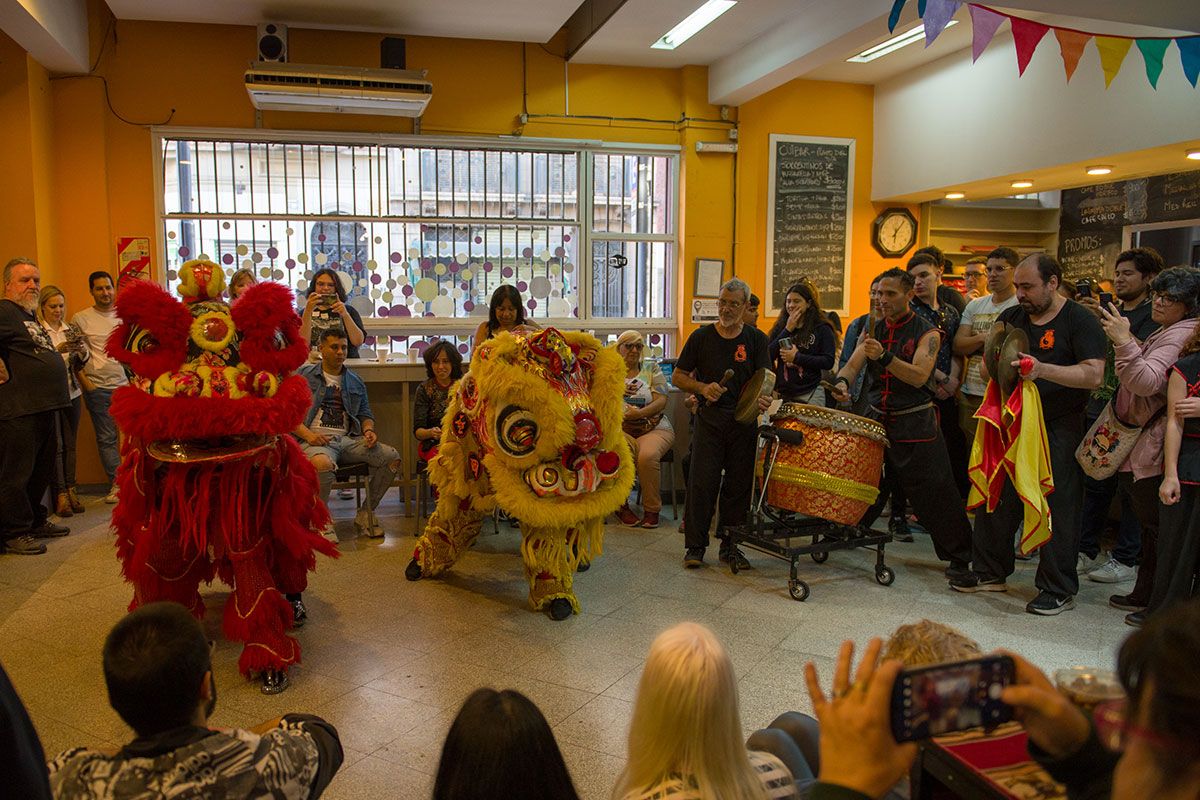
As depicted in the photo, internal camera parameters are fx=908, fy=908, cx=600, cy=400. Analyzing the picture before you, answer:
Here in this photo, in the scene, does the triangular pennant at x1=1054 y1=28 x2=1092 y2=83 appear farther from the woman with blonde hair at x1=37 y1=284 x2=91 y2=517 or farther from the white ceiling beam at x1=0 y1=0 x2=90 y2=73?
the woman with blonde hair at x1=37 y1=284 x2=91 y2=517

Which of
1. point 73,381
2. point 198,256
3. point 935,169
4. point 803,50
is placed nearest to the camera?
point 73,381

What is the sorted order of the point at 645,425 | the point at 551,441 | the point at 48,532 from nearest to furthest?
the point at 551,441 < the point at 48,532 < the point at 645,425

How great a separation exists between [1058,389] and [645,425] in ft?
8.39

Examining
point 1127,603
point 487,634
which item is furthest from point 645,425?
point 1127,603

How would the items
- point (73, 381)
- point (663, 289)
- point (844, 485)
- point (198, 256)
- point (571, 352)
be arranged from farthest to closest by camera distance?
1. point (663, 289)
2. point (198, 256)
3. point (73, 381)
4. point (844, 485)
5. point (571, 352)

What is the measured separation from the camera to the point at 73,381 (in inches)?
225

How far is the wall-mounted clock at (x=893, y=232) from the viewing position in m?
Result: 8.23

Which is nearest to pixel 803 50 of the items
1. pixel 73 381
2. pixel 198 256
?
pixel 198 256

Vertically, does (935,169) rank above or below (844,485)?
above

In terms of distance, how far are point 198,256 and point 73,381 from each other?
1518mm

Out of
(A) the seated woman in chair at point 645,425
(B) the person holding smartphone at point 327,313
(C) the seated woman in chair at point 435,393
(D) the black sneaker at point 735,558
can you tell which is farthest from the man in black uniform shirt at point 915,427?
(B) the person holding smartphone at point 327,313

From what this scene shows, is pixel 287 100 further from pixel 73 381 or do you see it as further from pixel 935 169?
pixel 935 169

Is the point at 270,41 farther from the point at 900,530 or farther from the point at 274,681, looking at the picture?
the point at 900,530

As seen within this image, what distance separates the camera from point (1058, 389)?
163 inches
